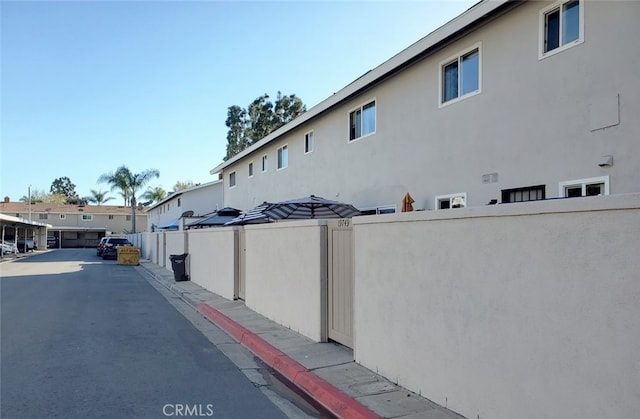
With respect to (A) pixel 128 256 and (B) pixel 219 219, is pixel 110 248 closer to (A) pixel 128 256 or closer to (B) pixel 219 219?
(A) pixel 128 256

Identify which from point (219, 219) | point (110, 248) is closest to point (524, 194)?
point (219, 219)

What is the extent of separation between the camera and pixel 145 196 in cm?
6944

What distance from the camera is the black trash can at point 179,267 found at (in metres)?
19.4

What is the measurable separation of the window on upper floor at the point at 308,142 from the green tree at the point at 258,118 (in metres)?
30.8

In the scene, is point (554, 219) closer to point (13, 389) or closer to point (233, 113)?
point (13, 389)

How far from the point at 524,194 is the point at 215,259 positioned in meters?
9.47

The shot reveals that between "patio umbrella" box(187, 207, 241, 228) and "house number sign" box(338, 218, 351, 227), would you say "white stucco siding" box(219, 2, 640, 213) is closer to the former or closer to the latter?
"house number sign" box(338, 218, 351, 227)

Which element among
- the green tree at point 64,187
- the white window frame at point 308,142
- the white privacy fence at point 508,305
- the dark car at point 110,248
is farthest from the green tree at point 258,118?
the green tree at point 64,187

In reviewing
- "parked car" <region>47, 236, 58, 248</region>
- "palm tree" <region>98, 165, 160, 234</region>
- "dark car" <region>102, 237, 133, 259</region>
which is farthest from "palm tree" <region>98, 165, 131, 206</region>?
"parked car" <region>47, 236, 58, 248</region>

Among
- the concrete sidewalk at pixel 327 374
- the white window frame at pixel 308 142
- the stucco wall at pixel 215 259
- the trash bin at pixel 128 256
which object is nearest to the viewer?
the concrete sidewalk at pixel 327 374

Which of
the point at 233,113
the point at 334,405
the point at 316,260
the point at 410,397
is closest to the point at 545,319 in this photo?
the point at 410,397

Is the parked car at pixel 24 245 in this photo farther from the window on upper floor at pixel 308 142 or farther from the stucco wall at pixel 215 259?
the window on upper floor at pixel 308 142

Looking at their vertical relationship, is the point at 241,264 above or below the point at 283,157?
below

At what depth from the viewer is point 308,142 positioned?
19156 mm
